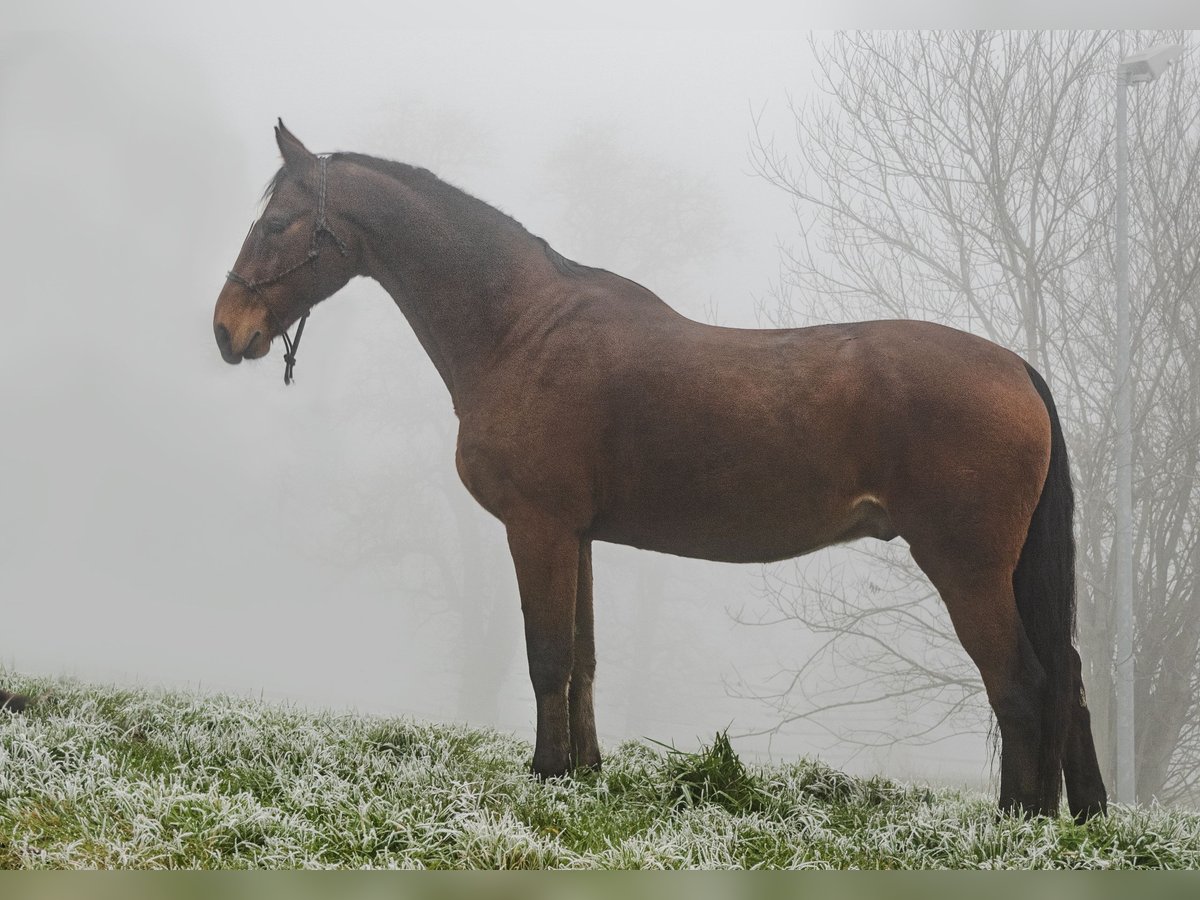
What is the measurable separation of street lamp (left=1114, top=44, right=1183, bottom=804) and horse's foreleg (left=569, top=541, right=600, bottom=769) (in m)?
2.15

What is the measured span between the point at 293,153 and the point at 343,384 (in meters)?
1.18

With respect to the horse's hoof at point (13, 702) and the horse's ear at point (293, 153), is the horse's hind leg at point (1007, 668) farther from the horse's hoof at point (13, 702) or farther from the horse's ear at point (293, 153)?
the horse's hoof at point (13, 702)

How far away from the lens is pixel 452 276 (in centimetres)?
315

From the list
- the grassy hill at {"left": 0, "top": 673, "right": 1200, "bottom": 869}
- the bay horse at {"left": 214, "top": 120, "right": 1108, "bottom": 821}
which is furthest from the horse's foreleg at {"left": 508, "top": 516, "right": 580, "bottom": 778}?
the grassy hill at {"left": 0, "top": 673, "right": 1200, "bottom": 869}

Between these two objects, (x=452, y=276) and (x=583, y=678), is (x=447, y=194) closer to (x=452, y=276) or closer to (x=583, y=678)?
(x=452, y=276)

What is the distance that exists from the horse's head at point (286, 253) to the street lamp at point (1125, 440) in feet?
9.80

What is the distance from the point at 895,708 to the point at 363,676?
86.8 inches

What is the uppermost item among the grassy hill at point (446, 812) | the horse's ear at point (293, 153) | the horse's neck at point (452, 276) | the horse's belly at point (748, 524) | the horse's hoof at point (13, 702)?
the horse's ear at point (293, 153)

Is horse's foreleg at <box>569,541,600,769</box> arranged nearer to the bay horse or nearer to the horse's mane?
the bay horse

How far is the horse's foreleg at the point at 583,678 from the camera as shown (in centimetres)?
305

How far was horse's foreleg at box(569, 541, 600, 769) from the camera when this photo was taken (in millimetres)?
3053

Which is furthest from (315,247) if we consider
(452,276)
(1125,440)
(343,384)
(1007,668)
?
(1125,440)

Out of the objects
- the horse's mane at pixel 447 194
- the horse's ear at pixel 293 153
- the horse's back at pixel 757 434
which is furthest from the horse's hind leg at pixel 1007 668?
the horse's ear at pixel 293 153

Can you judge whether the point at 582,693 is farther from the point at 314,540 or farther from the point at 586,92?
the point at 586,92
